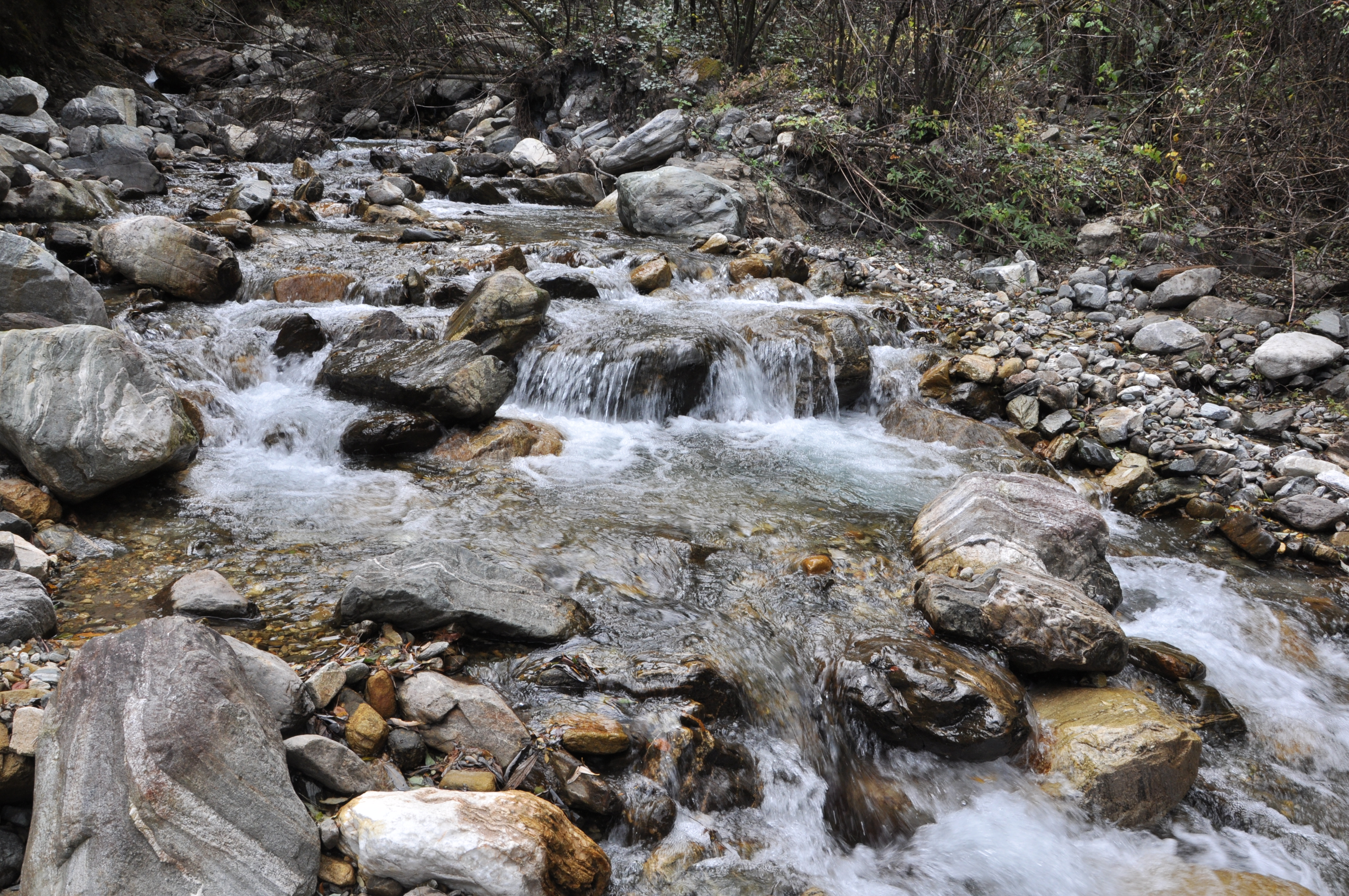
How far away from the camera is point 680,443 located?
19.2 feet

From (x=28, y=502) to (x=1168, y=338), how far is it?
7.96 metres

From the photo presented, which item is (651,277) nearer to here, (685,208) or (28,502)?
(685,208)

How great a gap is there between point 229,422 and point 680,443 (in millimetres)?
3102

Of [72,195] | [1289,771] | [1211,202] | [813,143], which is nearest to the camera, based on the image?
[1289,771]

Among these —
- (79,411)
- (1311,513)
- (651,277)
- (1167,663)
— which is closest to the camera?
(1167,663)

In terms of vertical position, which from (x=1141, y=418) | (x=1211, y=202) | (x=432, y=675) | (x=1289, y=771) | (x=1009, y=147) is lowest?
(x=1289, y=771)

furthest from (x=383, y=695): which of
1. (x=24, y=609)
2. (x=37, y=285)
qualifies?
(x=37, y=285)

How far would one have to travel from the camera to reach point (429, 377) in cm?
534

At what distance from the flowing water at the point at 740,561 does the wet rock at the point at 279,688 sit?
0.41m

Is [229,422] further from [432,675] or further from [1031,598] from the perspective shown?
[1031,598]

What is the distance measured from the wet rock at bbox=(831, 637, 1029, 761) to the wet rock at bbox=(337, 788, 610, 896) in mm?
1422

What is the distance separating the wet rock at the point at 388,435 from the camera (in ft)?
16.6

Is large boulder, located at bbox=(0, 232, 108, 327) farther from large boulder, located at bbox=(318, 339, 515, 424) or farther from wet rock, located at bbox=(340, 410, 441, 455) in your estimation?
wet rock, located at bbox=(340, 410, 441, 455)

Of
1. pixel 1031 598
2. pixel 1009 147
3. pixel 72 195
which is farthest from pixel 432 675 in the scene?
pixel 1009 147
